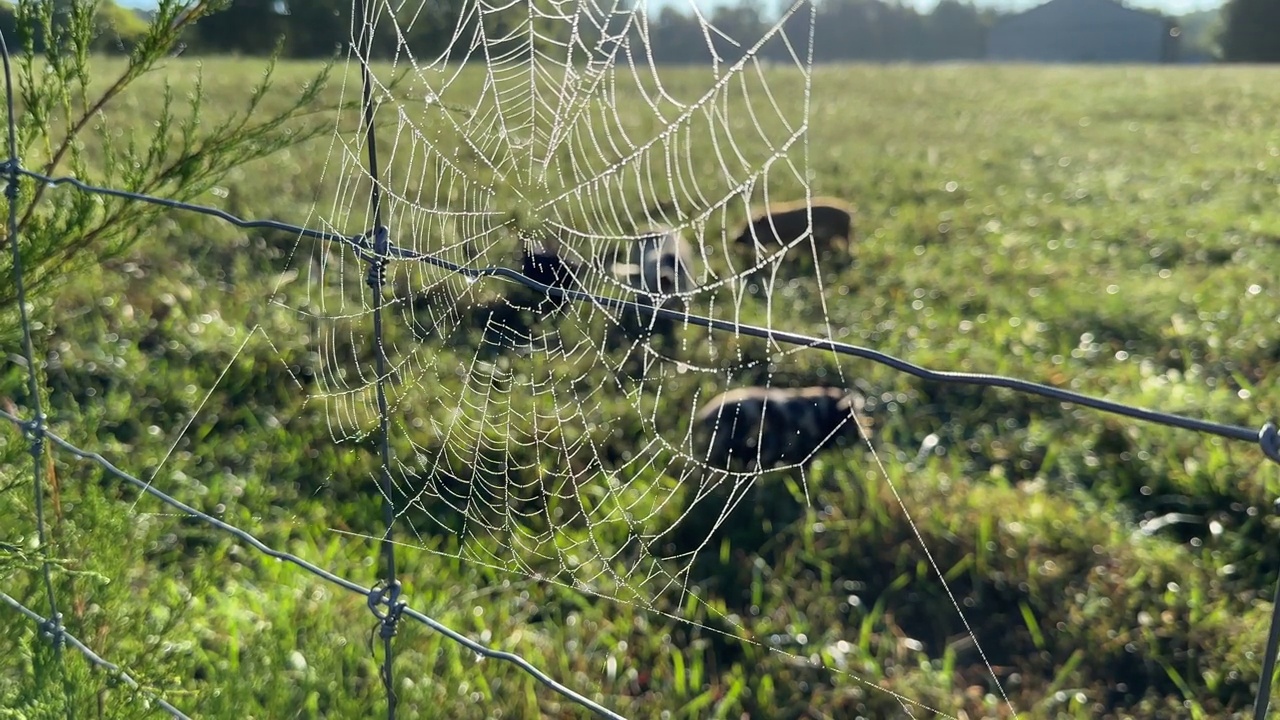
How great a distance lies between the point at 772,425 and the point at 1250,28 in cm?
1549

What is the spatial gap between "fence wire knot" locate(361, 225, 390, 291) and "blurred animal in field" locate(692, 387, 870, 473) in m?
1.76

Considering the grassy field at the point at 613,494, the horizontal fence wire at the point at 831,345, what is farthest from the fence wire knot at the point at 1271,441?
the grassy field at the point at 613,494

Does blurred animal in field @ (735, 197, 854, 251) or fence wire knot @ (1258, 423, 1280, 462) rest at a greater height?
fence wire knot @ (1258, 423, 1280, 462)

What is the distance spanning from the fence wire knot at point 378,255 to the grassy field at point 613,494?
74 mm

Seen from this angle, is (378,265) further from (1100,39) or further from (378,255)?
(1100,39)

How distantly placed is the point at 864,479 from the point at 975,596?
0.50 meters

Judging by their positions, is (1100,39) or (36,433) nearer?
(36,433)

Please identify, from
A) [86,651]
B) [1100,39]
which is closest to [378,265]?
[86,651]

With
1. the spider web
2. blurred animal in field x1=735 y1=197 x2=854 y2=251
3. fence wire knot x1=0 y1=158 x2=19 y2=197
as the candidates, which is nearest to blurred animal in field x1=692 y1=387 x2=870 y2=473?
the spider web

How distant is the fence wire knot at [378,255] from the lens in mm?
1381

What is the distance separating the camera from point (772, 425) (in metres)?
3.21

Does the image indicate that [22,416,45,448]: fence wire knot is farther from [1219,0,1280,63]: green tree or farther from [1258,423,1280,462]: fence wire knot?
[1219,0,1280,63]: green tree

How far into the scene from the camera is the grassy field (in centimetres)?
187

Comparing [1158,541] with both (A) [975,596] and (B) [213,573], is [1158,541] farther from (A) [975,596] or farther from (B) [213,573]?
(B) [213,573]
